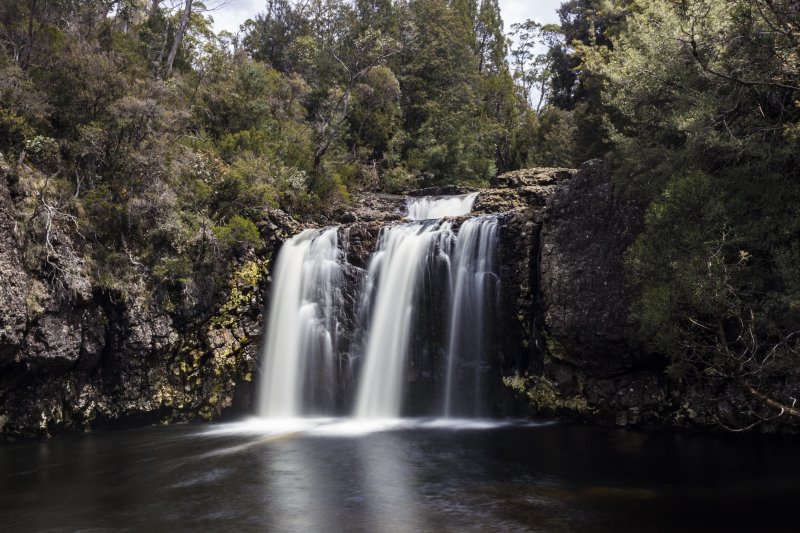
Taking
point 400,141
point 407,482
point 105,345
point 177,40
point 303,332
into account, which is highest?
point 177,40

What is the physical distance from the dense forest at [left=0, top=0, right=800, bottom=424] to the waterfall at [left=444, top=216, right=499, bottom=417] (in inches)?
168

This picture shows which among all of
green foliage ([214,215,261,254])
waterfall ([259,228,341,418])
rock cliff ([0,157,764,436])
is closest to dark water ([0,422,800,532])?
rock cliff ([0,157,764,436])

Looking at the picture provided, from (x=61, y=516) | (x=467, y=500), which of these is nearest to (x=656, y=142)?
(x=467, y=500)

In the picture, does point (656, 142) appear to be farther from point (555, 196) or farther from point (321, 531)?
point (321, 531)

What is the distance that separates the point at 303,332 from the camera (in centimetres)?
1811

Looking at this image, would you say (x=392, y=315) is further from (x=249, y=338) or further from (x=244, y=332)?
(x=244, y=332)

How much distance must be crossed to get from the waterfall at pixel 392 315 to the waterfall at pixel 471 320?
1.14 metres

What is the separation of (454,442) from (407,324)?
446 cm

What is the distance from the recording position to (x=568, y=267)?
14867 mm

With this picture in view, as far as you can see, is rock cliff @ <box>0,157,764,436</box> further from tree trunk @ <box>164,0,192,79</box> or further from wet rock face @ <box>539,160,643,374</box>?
tree trunk @ <box>164,0,192,79</box>

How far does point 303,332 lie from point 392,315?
305 cm

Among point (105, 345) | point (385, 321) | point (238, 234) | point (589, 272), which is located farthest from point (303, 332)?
point (589, 272)

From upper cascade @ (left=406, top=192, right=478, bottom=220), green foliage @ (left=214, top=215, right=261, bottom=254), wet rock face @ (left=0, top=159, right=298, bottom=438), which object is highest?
upper cascade @ (left=406, top=192, right=478, bottom=220)

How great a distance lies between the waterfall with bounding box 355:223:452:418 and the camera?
16.9m
